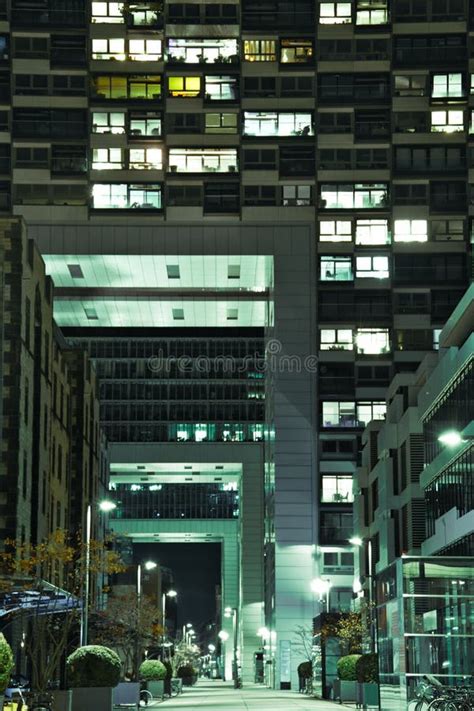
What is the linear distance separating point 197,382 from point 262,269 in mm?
44903

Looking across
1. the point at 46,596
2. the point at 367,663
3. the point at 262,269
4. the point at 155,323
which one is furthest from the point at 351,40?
the point at 46,596

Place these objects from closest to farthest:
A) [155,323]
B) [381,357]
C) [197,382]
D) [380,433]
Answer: [380,433]
[381,357]
[155,323]
[197,382]

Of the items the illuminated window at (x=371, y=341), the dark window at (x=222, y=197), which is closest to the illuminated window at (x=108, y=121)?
the dark window at (x=222, y=197)

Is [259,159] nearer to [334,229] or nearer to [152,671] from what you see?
[334,229]

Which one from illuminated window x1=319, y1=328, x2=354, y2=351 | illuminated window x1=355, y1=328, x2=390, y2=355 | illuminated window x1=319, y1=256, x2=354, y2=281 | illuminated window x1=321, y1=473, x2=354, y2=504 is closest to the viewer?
illuminated window x1=321, y1=473, x2=354, y2=504

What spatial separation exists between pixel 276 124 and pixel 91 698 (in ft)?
263

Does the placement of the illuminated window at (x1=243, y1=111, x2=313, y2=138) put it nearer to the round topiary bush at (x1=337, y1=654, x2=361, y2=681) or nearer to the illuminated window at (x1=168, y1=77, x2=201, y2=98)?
the illuminated window at (x1=168, y1=77, x2=201, y2=98)

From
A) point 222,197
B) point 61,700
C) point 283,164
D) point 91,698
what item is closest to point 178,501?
point 222,197

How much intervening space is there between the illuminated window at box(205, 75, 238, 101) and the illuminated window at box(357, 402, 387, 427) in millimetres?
29904

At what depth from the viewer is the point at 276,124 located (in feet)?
395

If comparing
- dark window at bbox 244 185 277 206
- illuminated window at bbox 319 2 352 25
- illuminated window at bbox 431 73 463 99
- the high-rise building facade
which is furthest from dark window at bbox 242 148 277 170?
illuminated window at bbox 431 73 463 99

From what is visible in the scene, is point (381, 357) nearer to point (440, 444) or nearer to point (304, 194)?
point (304, 194)

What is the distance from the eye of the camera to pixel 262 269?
125000 mm

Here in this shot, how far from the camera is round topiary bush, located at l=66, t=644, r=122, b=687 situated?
47875 mm
